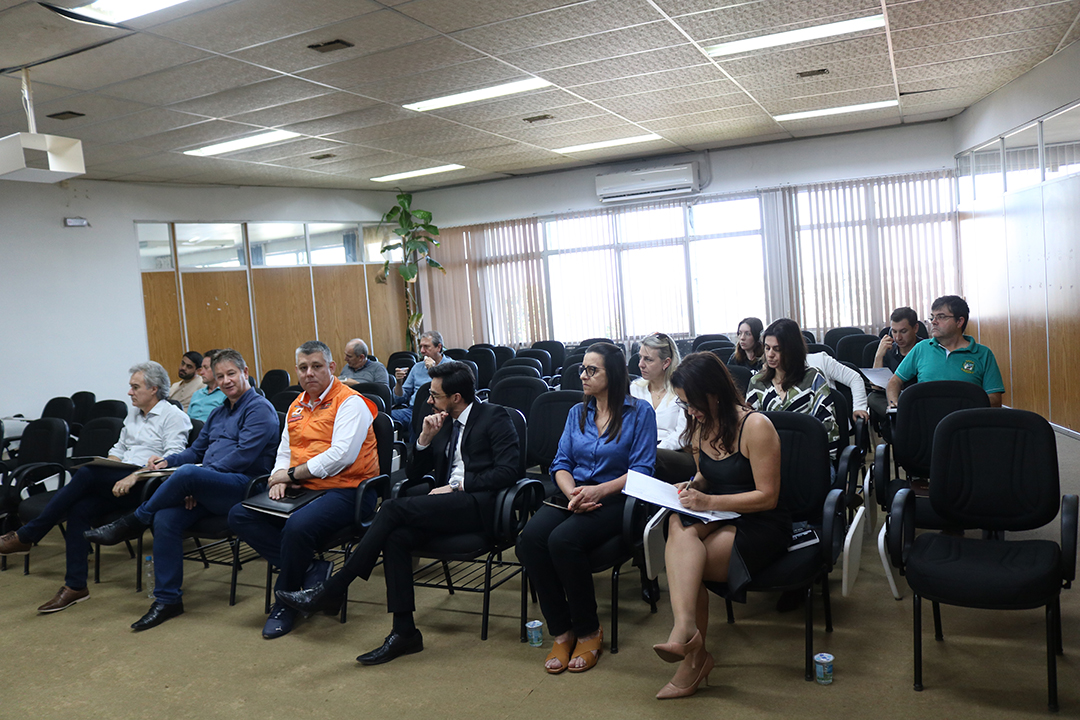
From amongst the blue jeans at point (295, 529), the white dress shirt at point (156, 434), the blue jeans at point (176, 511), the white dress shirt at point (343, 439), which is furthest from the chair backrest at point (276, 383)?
the blue jeans at point (295, 529)

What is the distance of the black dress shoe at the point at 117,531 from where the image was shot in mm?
4312

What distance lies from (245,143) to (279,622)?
17.9 feet

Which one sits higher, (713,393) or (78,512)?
(713,393)

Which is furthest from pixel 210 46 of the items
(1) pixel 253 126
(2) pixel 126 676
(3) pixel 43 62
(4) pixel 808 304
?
(4) pixel 808 304

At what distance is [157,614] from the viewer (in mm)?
4105

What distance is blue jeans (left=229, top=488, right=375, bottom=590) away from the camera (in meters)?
3.80

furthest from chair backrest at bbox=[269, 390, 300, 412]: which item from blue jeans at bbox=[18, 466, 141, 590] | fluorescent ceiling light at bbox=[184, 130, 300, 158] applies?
fluorescent ceiling light at bbox=[184, 130, 300, 158]

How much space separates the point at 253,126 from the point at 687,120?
441 cm

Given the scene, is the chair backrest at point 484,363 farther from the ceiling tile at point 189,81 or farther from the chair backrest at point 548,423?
the chair backrest at point 548,423

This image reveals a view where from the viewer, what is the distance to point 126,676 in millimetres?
3523

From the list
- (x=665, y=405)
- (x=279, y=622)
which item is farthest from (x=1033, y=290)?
(x=279, y=622)

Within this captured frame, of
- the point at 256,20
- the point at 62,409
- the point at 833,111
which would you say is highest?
the point at 833,111

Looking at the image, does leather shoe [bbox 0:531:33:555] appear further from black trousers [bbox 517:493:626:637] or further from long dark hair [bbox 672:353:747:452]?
long dark hair [bbox 672:353:747:452]

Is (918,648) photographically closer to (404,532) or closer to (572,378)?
(404,532)
